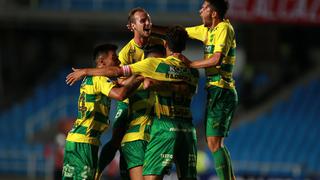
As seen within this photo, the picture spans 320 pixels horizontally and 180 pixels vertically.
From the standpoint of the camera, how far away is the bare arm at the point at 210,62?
35.3 feet

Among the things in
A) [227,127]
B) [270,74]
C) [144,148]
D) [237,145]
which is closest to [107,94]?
[144,148]

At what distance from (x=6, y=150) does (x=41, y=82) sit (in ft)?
13.5

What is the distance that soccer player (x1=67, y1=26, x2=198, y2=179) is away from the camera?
10.6 m

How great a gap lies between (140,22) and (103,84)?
0.98 meters

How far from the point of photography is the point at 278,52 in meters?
28.6

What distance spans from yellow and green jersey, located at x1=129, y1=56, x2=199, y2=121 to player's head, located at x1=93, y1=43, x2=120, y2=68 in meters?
0.44

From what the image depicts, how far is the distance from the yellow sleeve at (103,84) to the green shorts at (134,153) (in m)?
0.77

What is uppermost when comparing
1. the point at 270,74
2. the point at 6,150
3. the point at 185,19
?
the point at 185,19

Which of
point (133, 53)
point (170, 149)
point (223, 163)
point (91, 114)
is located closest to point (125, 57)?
point (133, 53)

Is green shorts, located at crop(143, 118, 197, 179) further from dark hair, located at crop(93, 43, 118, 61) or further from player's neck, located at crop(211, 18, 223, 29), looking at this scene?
player's neck, located at crop(211, 18, 223, 29)

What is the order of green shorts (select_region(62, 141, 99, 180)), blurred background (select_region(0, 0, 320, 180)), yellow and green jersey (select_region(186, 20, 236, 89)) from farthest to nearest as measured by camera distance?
1. blurred background (select_region(0, 0, 320, 180))
2. green shorts (select_region(62, 141, 99, 180))
3. yellow and green jersey (select_region(186, 20, 236, 89))

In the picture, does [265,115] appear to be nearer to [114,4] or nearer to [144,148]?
[114,4]

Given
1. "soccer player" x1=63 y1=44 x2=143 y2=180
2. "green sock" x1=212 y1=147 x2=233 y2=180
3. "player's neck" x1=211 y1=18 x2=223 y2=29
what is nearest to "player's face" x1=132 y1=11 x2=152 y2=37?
"soccer player" x1=63 y1=44 x2=143 y2=180

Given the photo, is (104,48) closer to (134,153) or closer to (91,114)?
(91,114)
